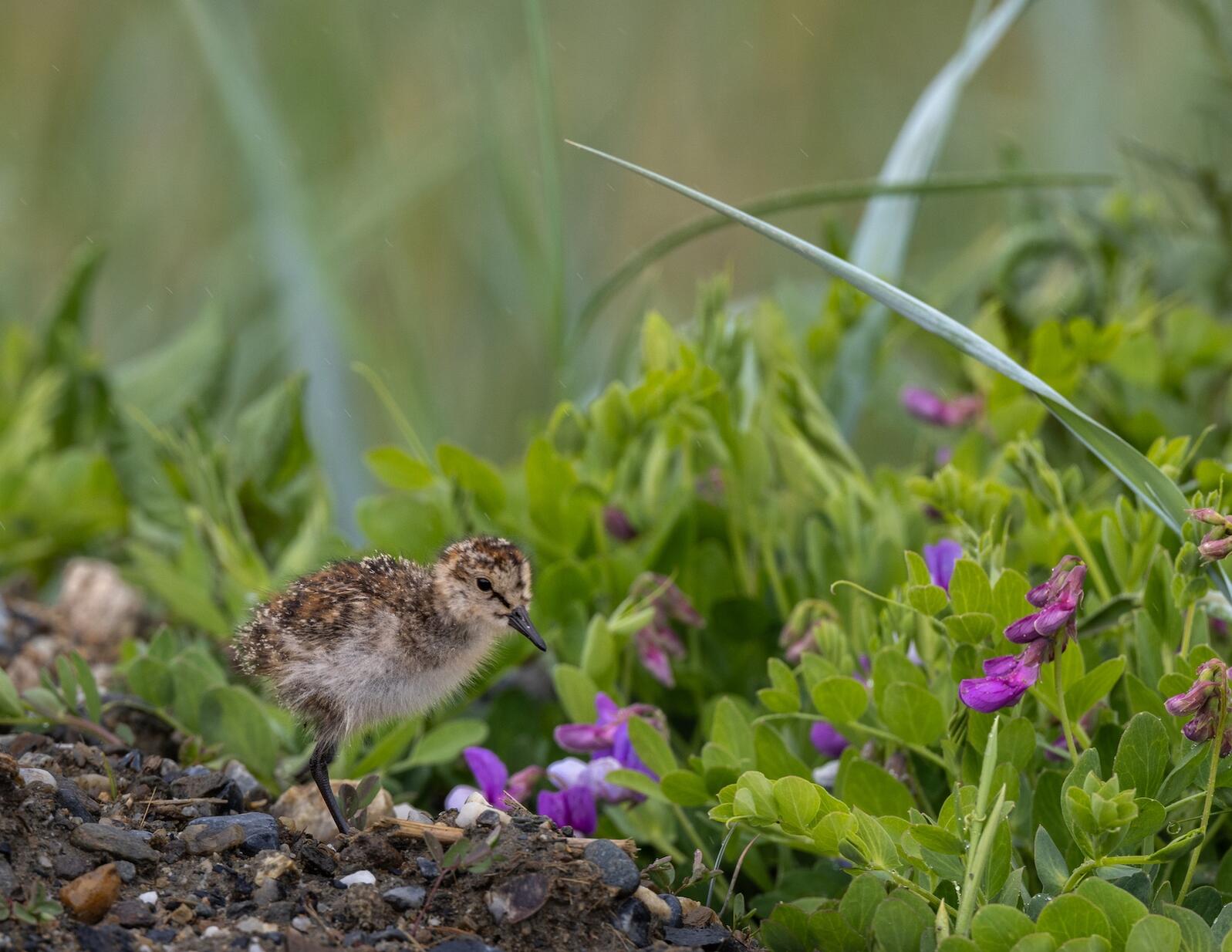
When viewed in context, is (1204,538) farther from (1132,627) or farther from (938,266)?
(938,266)

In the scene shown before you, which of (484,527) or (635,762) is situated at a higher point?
(484,527)

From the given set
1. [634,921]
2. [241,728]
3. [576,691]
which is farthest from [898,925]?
[241,728]

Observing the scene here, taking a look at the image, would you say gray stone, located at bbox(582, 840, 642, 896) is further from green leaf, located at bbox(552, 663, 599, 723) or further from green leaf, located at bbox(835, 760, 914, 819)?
green leaf, located at bbox(552, 663, 599, 723)

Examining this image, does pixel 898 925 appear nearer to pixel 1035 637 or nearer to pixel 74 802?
pixel 1035 637

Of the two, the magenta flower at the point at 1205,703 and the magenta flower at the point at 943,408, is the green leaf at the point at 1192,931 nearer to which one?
the magenta flower at the point at 1205,703

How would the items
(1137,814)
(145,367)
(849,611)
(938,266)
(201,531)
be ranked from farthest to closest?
(938,266), (145,367), (201,531), (849,611), (1137,814)

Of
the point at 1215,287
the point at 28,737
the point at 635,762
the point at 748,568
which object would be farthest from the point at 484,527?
the point at 1215,287
